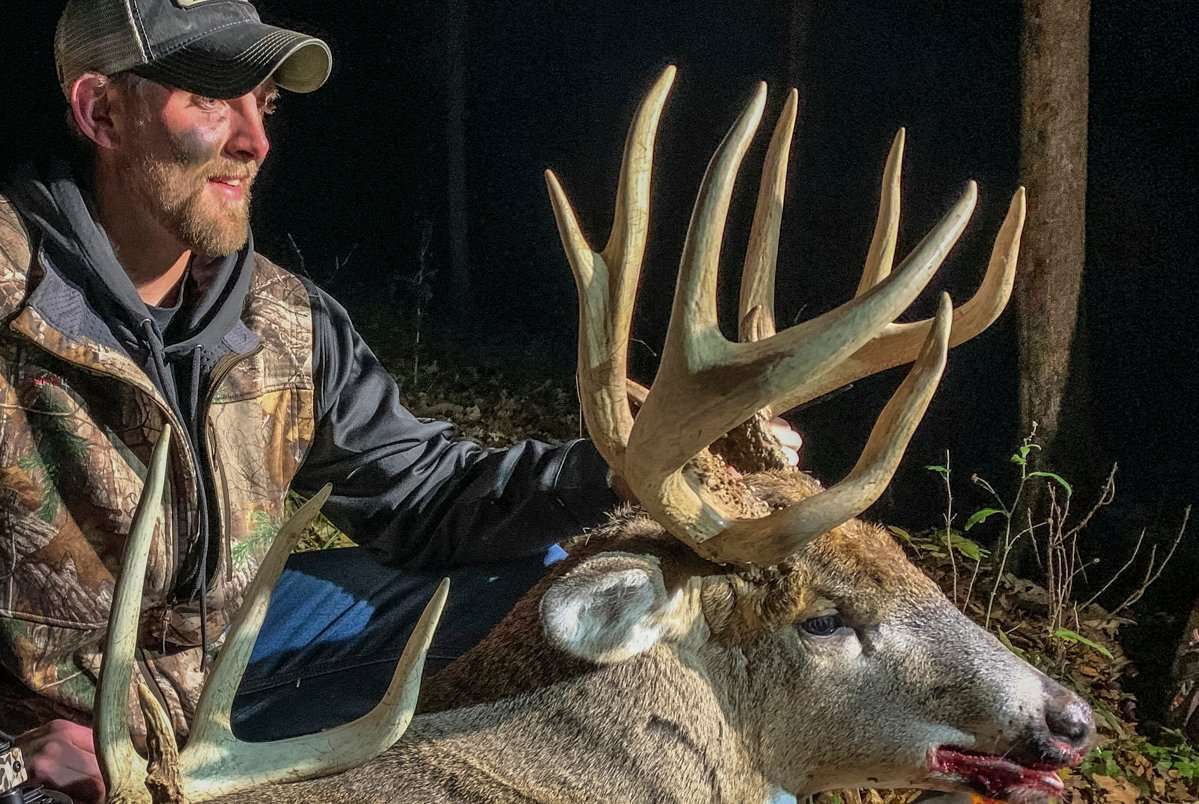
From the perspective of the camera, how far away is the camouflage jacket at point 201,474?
277 cm

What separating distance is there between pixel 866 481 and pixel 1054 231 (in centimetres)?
305

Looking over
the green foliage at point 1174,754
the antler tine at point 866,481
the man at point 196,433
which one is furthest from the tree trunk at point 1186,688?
the antler tine at point 866,481

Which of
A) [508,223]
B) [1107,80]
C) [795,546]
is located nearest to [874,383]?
[1107,80]

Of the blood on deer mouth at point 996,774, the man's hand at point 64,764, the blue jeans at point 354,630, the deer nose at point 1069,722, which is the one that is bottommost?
the blue jeans at point 354,630

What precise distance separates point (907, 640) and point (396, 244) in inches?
262

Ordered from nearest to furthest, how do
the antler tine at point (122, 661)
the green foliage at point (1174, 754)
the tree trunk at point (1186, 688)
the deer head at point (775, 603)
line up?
1. the antler tine at point (122, 661)
2. the deer head at point (775, 603)
3. the green foliage at point (1174, 754)
4. the tree trunk at point (1186, 688)

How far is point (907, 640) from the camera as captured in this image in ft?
8.23

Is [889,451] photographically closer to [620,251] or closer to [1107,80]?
[620,251]

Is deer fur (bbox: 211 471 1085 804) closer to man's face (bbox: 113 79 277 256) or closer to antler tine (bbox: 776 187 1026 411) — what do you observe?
antler tine (bbox: 776 187 1026 411)

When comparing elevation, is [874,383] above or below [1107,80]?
below

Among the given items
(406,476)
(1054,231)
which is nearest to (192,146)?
(406,476)

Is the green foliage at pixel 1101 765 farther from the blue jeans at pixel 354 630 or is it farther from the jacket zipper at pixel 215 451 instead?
the jacket zipper at pixel 215 451

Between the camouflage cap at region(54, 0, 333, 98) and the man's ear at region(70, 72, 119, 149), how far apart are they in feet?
0.10

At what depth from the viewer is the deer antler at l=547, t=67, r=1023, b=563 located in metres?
2.07
